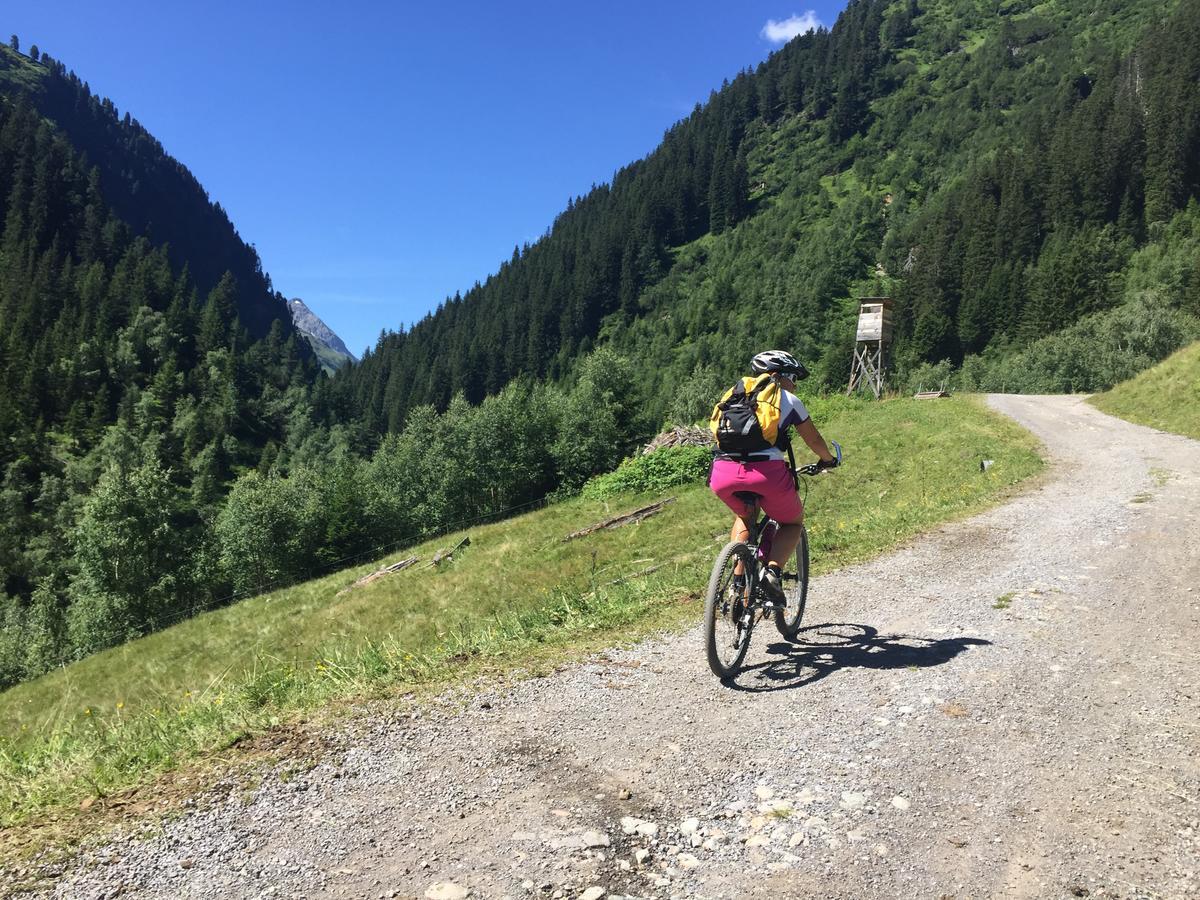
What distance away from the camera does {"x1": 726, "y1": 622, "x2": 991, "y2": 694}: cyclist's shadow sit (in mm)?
5992

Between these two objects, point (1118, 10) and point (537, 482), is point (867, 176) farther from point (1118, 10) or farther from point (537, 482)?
point (537, 482)

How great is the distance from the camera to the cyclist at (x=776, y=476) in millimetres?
6027

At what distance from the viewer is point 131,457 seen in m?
93.7

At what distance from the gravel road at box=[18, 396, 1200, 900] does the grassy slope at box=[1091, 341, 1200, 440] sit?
2002 cm

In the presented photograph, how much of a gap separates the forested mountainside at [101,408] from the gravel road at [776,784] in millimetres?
46945

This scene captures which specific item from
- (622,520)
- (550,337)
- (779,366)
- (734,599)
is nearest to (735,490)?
(734,599)

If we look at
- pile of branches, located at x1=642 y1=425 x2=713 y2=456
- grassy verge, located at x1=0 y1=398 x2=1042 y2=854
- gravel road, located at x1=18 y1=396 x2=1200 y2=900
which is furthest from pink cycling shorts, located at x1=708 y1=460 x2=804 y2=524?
pile of branches, located at x1=642 y1=425 x2=713 y2=456

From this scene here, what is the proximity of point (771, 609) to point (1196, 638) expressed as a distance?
4081 mm

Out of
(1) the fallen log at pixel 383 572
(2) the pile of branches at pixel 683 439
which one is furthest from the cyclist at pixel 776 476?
(1) the fallen log at pixel 383 572

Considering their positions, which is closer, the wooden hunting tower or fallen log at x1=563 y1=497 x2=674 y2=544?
fallen log at x1=563 y1=497 x2=674 y2=544

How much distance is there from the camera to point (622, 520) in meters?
24.5

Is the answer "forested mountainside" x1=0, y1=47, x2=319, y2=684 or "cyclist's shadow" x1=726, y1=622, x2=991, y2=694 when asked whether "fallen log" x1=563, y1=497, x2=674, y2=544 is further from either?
"forested mountainside" x1=0, y1=47, x2=319, y2=684

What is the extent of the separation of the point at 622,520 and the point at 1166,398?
21287 mm

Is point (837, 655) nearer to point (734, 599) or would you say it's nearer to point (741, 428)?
point (734, 599)
